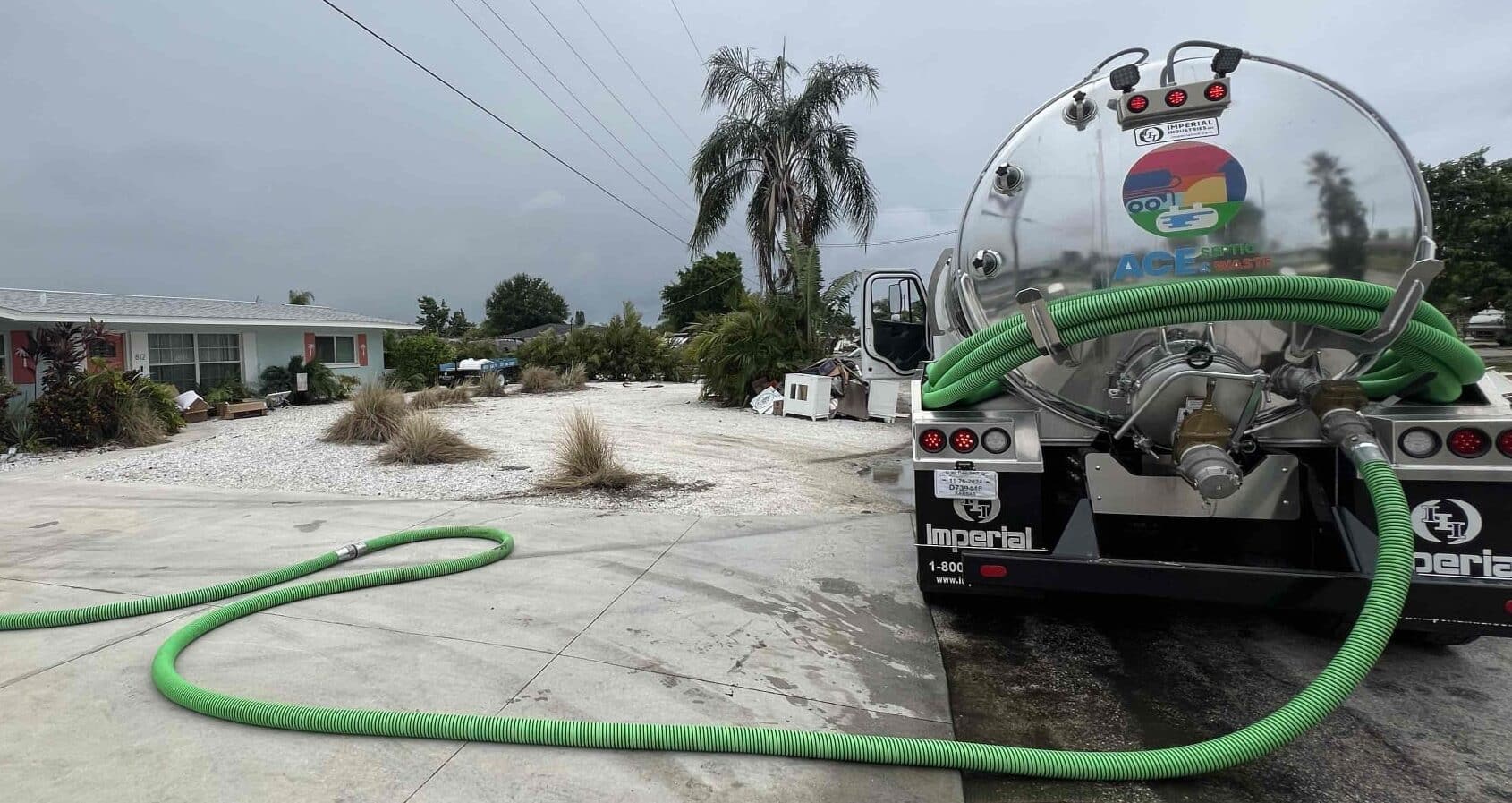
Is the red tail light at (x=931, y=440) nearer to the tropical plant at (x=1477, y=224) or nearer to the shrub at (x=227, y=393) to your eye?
the shrub at (x=227, y=393)

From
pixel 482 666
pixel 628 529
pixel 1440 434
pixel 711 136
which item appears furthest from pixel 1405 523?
pixel 711 136

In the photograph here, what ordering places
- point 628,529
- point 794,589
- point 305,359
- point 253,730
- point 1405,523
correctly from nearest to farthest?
point 1405,523, point 253,730, point 794,589, point 628,529, point 305,359

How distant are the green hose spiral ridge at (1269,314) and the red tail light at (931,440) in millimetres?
529

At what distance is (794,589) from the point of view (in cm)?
501

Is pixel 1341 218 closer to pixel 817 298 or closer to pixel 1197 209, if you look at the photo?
pixel 1197 209

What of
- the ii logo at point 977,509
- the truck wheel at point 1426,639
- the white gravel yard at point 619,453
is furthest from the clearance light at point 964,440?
the white gravel yard at point 619,453

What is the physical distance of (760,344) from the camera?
53.5 feet

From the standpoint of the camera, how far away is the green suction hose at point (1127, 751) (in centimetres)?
266

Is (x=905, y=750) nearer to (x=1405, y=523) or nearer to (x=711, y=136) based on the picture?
(x=1405, y=523)

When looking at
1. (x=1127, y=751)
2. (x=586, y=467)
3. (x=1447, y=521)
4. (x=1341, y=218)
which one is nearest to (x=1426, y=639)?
(x=1447, y=521)

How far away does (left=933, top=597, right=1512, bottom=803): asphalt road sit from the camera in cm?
282

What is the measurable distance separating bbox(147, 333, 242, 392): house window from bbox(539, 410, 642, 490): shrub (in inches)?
569

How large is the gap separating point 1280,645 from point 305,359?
23.3 meters

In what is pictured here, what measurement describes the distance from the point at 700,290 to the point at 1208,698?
2158 inches
